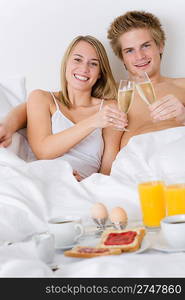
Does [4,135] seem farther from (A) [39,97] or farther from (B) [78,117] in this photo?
(B) [78,117]

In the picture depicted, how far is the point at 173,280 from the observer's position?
3.13 ft

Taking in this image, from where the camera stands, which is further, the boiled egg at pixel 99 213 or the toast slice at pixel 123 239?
the boiled egg at pixel 99 213

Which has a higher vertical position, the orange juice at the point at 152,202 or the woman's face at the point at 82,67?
the woman's face at the point at 82,67

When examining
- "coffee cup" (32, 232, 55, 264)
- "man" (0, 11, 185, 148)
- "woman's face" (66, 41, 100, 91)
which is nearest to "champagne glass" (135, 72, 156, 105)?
"man" (0, 11, 185, 148)

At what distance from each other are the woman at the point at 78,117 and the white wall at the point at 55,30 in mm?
438

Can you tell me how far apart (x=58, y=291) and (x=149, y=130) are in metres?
1.47

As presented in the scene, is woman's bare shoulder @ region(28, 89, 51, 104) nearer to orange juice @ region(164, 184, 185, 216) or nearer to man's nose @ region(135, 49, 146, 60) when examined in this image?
man's nose @ region(135, 49, 146, 60)

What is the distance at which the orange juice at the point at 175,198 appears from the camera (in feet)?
4.48

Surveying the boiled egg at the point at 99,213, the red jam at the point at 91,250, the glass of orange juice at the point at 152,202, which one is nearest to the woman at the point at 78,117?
the glass of orange juice at the point at 152,202

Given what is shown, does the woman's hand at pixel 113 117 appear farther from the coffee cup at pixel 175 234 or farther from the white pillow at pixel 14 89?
the coffee cup at pixel 175 234

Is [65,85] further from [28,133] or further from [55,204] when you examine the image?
[55,204]

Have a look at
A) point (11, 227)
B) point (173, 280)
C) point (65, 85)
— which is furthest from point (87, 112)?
point (173, 280)

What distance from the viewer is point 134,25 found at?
2588 millimetres

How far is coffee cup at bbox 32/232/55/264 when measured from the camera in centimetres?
108
